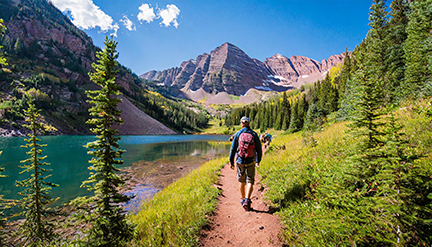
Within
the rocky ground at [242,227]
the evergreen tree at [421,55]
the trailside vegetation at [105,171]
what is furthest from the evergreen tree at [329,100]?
the trailside vegetation at [105,171]

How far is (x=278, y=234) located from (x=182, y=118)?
549 feet

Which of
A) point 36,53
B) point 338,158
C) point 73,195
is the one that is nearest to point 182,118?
point 36,53

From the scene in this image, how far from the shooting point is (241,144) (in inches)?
263

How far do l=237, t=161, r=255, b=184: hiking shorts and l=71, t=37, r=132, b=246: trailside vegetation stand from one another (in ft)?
13.9

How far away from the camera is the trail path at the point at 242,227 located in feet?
15.4

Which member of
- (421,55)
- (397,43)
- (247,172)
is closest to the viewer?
(247,172)

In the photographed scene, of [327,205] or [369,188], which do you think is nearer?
[369,188]

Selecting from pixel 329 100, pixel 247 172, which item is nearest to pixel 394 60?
pixel 329 100

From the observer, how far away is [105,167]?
18.9 ft

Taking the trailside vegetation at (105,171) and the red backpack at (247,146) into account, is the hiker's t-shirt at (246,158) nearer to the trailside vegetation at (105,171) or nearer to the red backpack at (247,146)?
the red backpack at (247,146)

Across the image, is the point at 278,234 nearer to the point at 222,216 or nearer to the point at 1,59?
the point at 222,216

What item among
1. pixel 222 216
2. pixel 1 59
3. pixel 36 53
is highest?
pixel 36 53

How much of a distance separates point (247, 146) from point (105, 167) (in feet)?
16.1

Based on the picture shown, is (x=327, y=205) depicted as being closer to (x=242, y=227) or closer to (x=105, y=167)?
(x=242, y=227)
